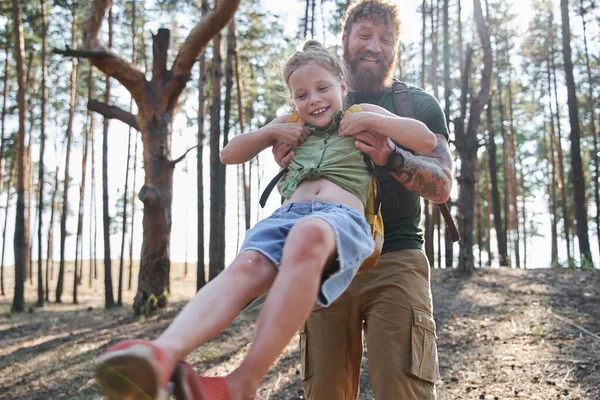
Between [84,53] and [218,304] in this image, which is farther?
→ [84,53]

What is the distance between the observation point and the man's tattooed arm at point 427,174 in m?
2.54

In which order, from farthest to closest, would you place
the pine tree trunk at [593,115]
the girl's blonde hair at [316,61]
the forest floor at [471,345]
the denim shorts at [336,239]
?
the pine tree trunk at [593,115]
the forest floor at [471,345]
the girl's blonde hair at [316,61]
the denim shorts at [336,239]

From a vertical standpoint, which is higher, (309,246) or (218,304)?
(309,246)

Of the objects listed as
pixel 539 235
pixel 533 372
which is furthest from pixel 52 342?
pixel 539 235

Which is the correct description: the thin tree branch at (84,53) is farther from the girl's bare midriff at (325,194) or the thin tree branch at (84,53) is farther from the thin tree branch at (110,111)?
the girl's bare midriff at (325,194)

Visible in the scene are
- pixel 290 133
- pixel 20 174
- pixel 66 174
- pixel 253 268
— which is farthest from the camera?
pixel 66 174

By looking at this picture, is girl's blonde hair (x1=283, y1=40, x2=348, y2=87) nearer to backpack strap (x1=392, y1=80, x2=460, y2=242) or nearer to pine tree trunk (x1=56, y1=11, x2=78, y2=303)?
backpack strap (x1=392, y1=80, x2=460, y2=242)

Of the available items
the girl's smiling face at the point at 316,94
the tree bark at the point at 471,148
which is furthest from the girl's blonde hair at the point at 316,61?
the tree bark at the point at 471,148

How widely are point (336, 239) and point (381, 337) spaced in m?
0.89

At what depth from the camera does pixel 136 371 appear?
1479 mm

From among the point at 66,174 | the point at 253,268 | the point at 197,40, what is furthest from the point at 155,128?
the point at 66,174

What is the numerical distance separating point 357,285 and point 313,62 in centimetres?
117

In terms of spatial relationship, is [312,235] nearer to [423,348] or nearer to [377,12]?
[423,348]

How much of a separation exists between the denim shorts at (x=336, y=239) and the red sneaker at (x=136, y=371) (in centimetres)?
60
